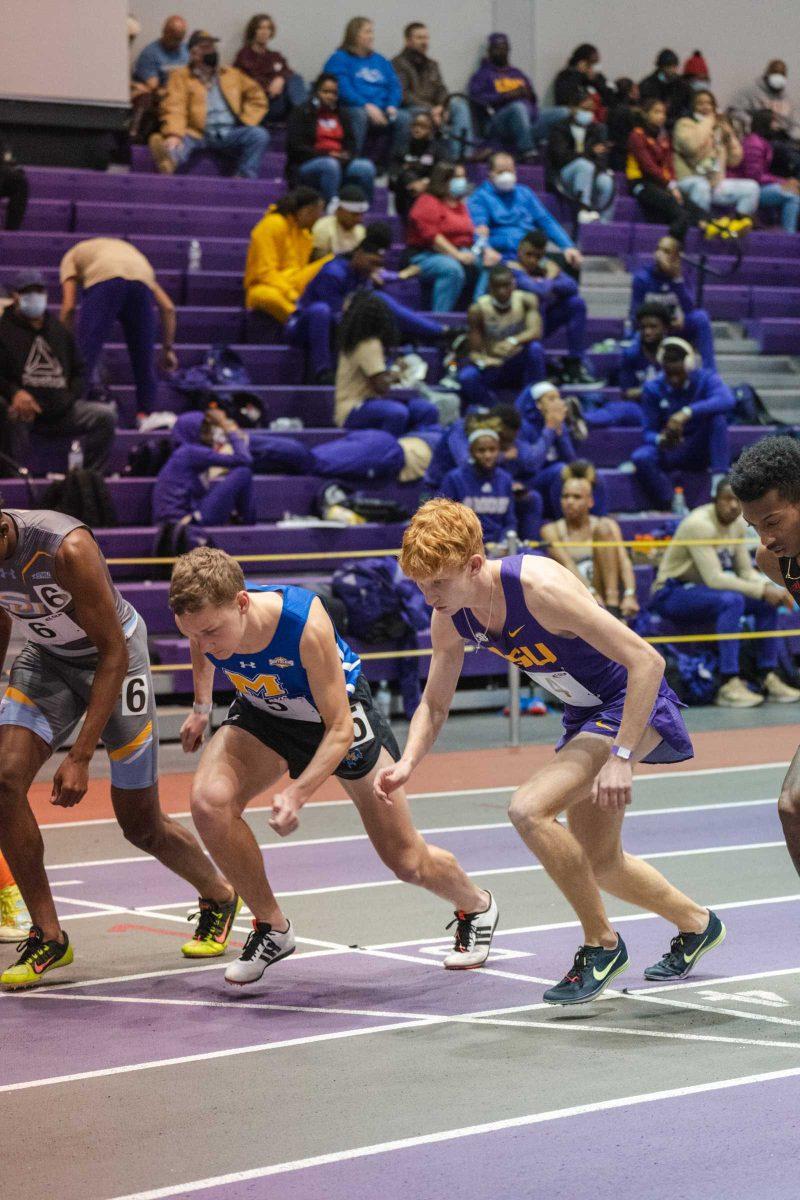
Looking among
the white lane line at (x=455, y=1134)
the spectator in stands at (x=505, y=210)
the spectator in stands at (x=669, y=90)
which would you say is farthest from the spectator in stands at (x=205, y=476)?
the spectator in stands at (x=669, y=90)

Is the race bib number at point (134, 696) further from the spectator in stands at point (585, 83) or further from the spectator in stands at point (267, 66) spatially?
the spectator in stands at point (585, 83)

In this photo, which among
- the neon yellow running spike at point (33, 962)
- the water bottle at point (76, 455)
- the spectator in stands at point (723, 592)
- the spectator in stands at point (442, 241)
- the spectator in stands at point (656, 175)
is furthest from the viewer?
the spectator in stands at point (656, 175)

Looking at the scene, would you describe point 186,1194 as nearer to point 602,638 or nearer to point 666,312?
point 602,638

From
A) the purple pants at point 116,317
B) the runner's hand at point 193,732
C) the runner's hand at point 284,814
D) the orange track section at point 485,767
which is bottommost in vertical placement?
the orange track section at point 485,767

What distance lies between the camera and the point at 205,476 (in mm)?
13328

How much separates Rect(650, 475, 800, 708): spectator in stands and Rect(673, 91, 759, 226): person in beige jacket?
753 cm

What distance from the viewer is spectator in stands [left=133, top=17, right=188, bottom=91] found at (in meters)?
18.2

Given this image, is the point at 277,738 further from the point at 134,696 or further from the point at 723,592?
the point at 723,592

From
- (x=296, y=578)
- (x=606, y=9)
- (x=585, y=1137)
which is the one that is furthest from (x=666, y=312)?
(x=585, y=1137)

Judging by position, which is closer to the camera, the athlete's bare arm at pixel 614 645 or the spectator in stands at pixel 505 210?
the athlete's bare arm at pixel 614 645

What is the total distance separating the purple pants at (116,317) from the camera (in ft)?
46.2

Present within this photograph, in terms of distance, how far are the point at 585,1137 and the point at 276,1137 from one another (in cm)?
83

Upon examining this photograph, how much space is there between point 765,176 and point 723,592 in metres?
9.91

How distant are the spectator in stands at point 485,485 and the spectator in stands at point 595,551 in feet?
1.35
